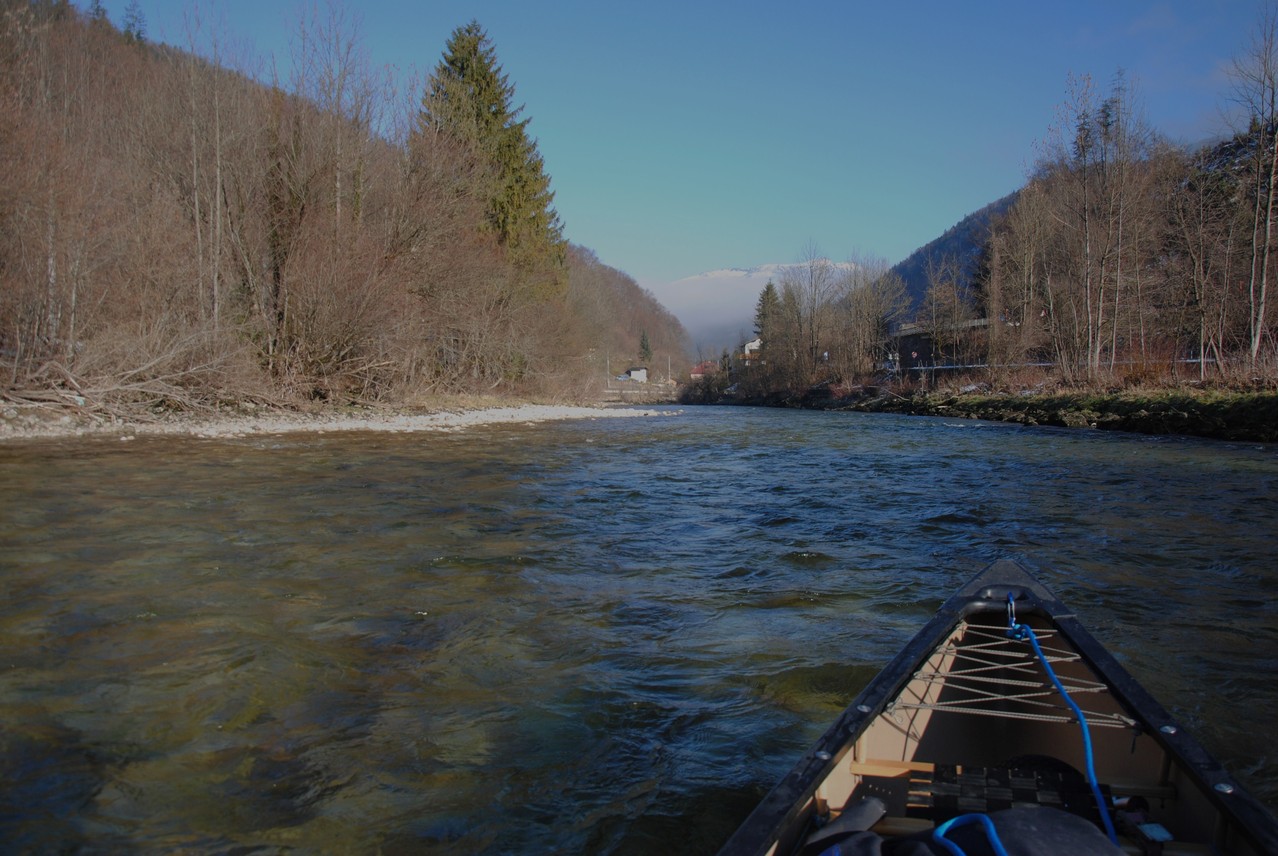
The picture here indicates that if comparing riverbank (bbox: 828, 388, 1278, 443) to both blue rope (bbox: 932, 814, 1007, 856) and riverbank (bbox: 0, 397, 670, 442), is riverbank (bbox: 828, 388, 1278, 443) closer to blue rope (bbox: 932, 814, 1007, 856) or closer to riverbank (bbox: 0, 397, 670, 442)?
riverbank (bbox: 0, 397, 670, 442)

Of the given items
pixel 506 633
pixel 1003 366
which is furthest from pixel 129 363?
pixel 1003 366

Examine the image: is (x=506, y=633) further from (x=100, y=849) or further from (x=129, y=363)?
(x=129, y=363)

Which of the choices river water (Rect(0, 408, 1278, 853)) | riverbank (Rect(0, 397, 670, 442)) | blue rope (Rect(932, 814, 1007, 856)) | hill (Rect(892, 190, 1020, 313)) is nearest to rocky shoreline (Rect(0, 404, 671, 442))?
riverbank (Rect(0, 397, 670, 442))

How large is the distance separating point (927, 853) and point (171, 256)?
18.0 meters

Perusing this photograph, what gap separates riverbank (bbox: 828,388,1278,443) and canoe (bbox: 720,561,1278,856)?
15.5 m

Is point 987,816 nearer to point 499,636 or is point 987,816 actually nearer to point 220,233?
point 499,636

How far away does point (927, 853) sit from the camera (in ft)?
4.30

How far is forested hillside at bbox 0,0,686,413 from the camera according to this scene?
43.4 feet

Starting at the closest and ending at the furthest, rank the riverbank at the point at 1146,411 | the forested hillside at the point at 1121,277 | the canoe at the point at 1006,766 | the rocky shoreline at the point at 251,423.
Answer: the canoe at the point at 1006,766 → the rocky shoreline at the point at 251,423 → the riverbank at the point at 1146,411 → the forested hillside at the point at 1121,277

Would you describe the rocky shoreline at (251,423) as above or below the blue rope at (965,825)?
above

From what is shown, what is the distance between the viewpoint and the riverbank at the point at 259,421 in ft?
40.1

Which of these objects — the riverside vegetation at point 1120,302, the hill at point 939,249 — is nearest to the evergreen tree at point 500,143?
the riverside vegetation at point 1120,302

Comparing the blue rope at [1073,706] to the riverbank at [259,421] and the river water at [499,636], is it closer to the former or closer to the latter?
the river water at [499,636]

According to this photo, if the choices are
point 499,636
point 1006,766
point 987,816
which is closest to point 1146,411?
point 499,636
